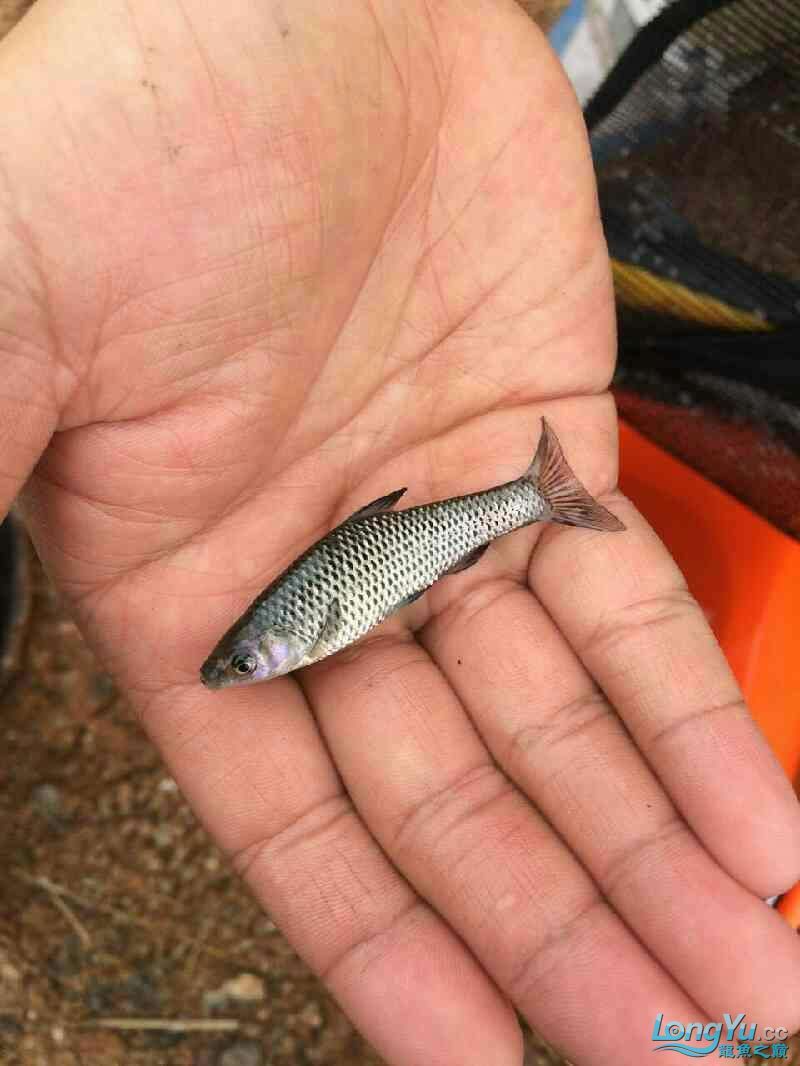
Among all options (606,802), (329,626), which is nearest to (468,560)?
(329,626)

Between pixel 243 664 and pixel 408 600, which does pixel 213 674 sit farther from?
pixel 408 600

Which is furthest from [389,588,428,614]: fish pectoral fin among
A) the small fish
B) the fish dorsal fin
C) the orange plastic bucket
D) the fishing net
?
the fishing net

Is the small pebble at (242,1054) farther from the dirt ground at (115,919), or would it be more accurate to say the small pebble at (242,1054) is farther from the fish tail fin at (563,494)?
the fish tail fin at (563,494)

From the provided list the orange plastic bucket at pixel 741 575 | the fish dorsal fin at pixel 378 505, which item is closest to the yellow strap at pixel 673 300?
the orange plastic bucket at pixel 741 575

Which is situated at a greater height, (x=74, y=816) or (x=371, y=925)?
(x=371, y=925)

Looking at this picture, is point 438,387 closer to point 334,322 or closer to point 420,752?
point 334,322

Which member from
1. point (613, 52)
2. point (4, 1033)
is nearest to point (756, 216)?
point (613, 52)
